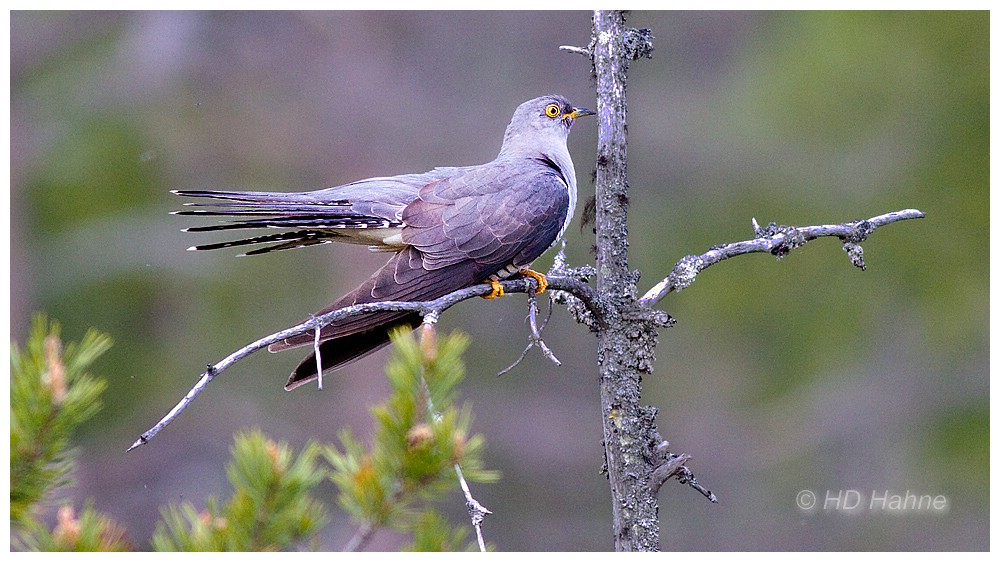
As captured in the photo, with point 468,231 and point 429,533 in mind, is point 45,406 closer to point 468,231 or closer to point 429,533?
point 429,533

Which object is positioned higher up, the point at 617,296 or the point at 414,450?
the point at 617,296

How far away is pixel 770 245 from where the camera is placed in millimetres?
3336

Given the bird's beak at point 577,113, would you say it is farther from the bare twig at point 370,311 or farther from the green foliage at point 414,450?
the green foliage at point 414,450

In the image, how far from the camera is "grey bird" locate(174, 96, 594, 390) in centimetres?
325

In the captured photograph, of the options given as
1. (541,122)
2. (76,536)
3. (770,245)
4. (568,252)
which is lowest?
(76,536)

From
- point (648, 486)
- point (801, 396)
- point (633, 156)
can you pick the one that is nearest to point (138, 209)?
point (633, 156)

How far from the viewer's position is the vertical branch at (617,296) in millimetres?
3049

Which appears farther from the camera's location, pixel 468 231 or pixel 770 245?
Result: pixel 468 231

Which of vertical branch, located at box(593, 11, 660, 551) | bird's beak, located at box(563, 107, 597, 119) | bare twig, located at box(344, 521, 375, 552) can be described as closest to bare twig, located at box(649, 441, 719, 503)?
vertical branch, located at box(593, 11, 660, 551)

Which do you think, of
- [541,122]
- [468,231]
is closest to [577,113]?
[541,122]

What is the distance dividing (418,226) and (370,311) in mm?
965

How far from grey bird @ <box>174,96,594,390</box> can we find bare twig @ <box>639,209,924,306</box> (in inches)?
17.3

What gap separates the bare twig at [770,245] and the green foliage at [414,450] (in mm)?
1436

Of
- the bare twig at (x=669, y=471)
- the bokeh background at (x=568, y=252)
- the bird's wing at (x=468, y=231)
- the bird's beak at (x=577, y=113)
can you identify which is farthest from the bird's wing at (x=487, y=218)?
the bokeh background at (x=568, y=252)
